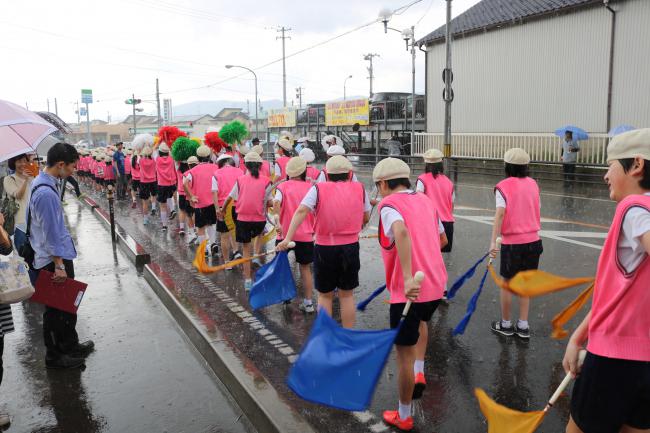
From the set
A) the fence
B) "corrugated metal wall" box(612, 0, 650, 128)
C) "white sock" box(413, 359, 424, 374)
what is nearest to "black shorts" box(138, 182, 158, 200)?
"white sock" box(413, 359, 424, 374)

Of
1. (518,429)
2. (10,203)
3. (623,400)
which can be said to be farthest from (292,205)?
(623,400)

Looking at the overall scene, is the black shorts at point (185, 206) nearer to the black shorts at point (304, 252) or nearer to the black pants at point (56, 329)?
the black shorts at point (304, 252)

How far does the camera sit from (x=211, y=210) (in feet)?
29.3

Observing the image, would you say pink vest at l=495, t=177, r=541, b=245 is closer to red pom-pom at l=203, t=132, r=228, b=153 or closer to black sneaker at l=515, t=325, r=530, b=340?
black sneaker at l=515, t=325, r=530, b=340

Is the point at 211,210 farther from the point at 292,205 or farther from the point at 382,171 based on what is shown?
the point at 382,171

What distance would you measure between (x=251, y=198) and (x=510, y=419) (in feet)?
15.9

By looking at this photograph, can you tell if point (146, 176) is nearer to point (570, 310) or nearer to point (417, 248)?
point (417, 248)

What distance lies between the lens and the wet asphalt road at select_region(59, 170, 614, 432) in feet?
12.3

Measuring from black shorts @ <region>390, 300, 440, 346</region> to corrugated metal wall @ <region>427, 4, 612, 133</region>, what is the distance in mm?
18391

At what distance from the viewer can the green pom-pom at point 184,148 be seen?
980 centimetres

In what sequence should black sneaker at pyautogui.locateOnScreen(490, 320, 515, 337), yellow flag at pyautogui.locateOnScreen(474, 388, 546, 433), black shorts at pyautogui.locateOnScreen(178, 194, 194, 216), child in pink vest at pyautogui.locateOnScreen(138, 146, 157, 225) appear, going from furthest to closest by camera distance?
child in pink vest at pyautogui.locateOnScreen(138, 146, 157, 225)
black shorts at pyautogui.locateOnScreen(178, 194, 194, 216)
black sneaker at pyautogui.locateOnScreen(490, 320, 515, 337)
yellow flag at pyautogui.locateOnScreen(474, 388, 546, 433)

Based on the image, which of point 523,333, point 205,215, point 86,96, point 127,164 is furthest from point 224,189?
point 86,96

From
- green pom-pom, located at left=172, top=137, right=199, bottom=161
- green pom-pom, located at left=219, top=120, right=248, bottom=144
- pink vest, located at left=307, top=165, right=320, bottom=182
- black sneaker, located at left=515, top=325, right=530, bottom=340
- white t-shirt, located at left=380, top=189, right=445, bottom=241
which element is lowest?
black sneaker, located at left=515, top=325, right=530, bottom=340

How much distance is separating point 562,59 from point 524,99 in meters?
2.17
